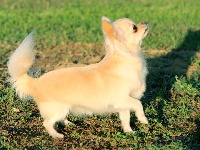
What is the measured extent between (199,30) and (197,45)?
1466 millimetres

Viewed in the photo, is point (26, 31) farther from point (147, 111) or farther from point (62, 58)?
point (147, 111)

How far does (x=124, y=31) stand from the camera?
17.3 feet

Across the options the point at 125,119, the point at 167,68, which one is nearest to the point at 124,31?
the point at 125,119

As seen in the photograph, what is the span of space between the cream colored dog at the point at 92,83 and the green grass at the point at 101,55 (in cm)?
28

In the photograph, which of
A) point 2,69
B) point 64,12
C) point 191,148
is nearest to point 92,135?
point 191,148

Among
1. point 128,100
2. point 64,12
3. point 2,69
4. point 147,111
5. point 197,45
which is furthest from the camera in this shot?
point 64,12

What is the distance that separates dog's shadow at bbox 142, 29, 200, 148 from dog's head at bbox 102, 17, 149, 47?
1069 millimetres

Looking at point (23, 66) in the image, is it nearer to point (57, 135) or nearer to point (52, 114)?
point (52, 114)

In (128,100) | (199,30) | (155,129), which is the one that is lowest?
(199,30)

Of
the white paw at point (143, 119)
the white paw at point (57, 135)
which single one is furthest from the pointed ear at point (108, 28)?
the white paw at point (57, 135)

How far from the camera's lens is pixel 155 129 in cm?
544

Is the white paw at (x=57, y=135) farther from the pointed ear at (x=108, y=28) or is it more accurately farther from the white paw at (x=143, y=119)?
the pointed ear at (x=108, y=28)

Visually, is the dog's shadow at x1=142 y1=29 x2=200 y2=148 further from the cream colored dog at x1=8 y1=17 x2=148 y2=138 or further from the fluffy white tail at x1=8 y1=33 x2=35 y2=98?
the fluffy white tail at x1=8 y1=33 x2=35 y2=98

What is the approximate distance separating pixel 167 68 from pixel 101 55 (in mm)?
1529
